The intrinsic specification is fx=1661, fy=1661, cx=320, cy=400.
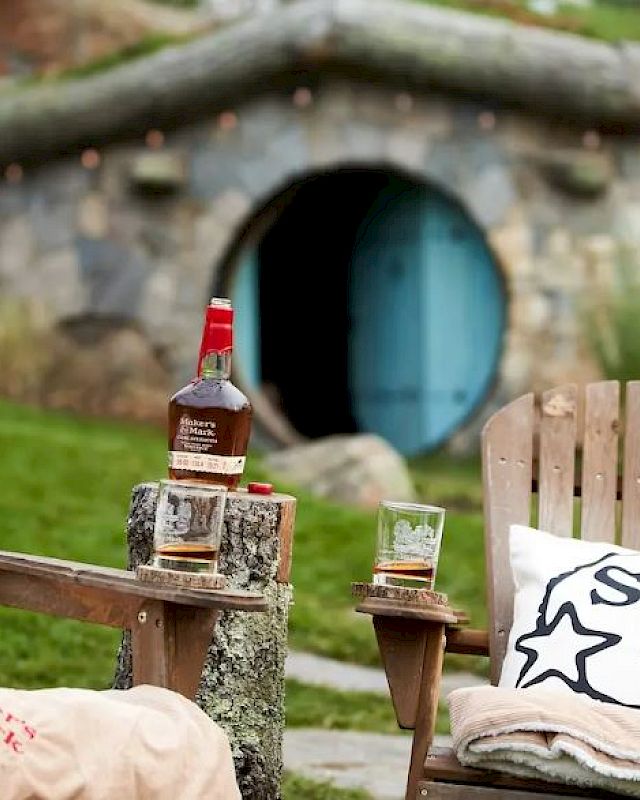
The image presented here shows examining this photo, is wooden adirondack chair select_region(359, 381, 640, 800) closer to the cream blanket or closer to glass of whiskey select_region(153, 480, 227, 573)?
the cream blanket

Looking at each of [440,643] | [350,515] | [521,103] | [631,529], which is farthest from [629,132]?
[440,643]

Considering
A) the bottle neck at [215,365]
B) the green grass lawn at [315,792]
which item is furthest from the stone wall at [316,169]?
the bottle neck at [215,365]

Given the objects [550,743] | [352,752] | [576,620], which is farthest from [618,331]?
[550,743]

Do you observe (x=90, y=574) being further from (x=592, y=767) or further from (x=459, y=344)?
(x=459, y=344)

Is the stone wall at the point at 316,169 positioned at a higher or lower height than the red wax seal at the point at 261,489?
higher

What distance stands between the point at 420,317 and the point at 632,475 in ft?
18.9

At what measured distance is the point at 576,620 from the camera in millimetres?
3121

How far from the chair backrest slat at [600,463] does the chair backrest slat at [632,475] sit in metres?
0.03

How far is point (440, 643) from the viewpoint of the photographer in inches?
118

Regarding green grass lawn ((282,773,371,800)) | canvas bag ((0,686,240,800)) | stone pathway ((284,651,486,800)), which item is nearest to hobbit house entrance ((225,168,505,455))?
stone pathway ((284,651,486,800))

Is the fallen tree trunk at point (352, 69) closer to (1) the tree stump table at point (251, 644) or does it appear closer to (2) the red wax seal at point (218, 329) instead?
(1) the tree stump table at point (251, 644)

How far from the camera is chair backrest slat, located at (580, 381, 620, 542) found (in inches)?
→ 142

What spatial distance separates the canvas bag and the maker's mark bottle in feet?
2.02

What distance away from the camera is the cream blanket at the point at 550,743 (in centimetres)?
262
